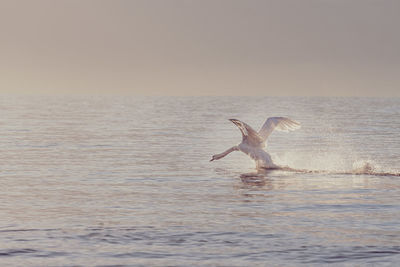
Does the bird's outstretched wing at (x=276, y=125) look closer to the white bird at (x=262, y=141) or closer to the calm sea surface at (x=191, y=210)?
the white bird at (x=262, y=141)

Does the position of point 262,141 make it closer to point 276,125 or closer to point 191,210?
point 276,125

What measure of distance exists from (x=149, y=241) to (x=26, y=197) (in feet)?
25.6

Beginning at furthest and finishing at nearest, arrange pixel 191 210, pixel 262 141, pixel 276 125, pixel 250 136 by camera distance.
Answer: pixel 276 125, pixel 262 141, pixel 250 136, pixel 191 210

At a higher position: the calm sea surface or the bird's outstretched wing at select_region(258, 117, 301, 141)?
the bird's outstretched wing at select_region(258, 117, 301, 141)

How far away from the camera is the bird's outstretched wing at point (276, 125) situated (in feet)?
114

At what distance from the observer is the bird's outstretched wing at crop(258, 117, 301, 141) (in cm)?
3466

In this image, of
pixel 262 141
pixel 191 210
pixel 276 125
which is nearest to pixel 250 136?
pixel 262 141

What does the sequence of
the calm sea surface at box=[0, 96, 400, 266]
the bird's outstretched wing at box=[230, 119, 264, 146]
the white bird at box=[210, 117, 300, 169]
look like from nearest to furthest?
the calm sea surface at box=[0, 96, 400, 266] < the bird's outstretched wing at box=[230, 119, 264, 146] < the white bird at box=[210, 117, 300, 169]

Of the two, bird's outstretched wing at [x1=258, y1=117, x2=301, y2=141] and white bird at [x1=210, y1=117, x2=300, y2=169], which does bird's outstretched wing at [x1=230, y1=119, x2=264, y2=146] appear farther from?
bird's outstretched wing at [x1=258, y1=117, x2=301, y2=141]

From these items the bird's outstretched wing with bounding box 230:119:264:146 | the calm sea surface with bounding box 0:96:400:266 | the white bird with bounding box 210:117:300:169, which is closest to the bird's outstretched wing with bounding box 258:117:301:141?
the white bird with bounding box 210:117:300:169

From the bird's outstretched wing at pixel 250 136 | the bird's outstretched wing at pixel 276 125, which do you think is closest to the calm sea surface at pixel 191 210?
the bird's outstretched wing at pixel 250 136

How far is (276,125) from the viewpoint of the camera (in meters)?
35.2

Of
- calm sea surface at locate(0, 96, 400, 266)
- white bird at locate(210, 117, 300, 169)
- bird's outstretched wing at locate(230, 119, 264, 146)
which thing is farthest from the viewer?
white bird at locate(210, 117, 300, 169)

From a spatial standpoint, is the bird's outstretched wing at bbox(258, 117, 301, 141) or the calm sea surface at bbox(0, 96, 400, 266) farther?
the bird's outstretched wing at bbox(258, 117, 301, 141)
